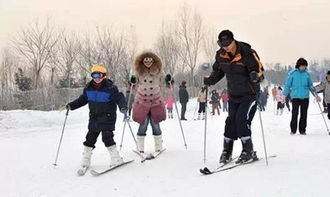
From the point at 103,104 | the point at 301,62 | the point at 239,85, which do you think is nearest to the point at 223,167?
the point at 239,85

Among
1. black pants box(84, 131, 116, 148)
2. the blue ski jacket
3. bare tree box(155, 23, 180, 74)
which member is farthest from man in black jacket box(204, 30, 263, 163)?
bare tree box(155, 23, 180, 74)

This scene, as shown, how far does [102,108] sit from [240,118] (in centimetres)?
211

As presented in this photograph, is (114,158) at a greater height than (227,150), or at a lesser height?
lesser

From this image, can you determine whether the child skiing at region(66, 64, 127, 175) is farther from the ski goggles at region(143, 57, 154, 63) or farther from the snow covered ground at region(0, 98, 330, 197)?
the ski goggles at region(143, 57, 154, 63)

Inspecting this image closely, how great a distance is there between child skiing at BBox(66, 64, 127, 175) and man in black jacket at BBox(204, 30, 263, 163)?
5.35 ft

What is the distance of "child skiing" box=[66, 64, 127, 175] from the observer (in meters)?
6.67

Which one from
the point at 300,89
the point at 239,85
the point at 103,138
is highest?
the point at 239,85

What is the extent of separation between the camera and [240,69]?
20.5 feet

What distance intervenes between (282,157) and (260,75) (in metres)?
1.40

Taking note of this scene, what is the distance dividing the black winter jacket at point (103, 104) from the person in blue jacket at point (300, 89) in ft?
16.0

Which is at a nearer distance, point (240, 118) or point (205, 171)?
point (205, 171)

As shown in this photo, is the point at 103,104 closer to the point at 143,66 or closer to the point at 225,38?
the point at 143,66

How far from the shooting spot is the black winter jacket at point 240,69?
6.17 m

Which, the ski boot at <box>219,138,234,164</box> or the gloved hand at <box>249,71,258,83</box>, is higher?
the gloved hand at <box>249,71,258,83</box>
